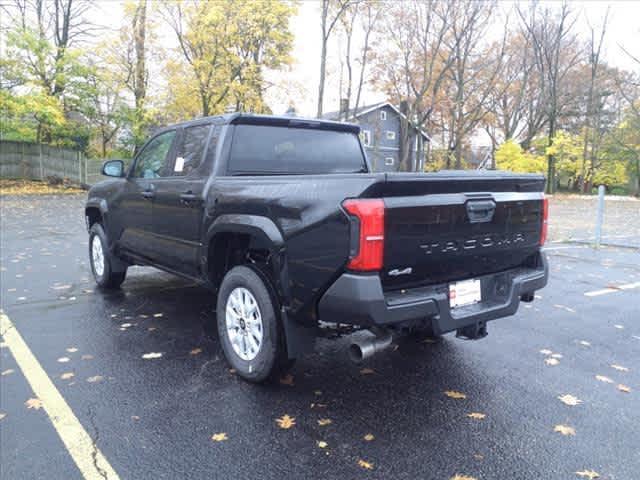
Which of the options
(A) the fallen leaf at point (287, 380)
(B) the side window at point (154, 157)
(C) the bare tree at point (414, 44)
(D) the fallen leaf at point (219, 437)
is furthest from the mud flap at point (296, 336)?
(C) the bare tree at point (414, 44)

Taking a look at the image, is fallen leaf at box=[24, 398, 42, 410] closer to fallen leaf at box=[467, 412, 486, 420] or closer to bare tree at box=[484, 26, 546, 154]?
fallen leaf at box=[467, 412, 486, 420]

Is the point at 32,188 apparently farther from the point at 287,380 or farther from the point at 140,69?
the point at 287,380

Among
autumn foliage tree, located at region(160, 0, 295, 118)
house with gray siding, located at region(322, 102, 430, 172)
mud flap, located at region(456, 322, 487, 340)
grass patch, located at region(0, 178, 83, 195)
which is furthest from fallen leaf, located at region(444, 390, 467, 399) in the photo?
house with gray siding, located at region(322, 102, 430, 172)

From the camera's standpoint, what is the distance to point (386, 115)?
4450 centimetres

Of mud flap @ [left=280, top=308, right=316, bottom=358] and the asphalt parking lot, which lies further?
mud flap @ [left=280, top=308, right=316, bottom=358]

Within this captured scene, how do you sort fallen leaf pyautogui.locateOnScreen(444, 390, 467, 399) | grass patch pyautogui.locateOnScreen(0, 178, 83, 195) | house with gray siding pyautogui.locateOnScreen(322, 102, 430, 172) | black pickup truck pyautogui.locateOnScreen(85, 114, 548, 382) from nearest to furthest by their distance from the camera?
black pickup truck pyautogui.locateOnScreen(85, 114, 548, 382)
fallen leaf pyautogui.locateOnScreen(444, 390, 467, 399)
grass patch pyautogui.locateOnScreen(0, 178, 83, 195)
house with gray siding pyautogui.locateOnScreen(322, 102, 430, 172)

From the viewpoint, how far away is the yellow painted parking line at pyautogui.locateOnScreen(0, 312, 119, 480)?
2.57 m

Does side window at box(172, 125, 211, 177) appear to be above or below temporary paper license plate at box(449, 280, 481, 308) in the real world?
above

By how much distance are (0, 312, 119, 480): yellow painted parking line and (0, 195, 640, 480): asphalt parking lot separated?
36mm

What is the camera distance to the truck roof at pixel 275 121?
13.3 ft

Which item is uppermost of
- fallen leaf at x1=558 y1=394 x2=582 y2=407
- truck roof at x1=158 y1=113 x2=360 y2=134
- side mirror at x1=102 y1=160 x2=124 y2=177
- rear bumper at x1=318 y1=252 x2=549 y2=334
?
truck roof at x1=158 y1=113 x2=360 y2=134

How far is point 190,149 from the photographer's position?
441cm

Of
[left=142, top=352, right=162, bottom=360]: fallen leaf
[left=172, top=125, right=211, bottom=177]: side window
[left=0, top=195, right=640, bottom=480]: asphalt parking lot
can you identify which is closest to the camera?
[left=0, top=195, right=640, bottom=480]: asphalt parking lot

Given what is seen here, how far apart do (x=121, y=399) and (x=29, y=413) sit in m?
0.54
